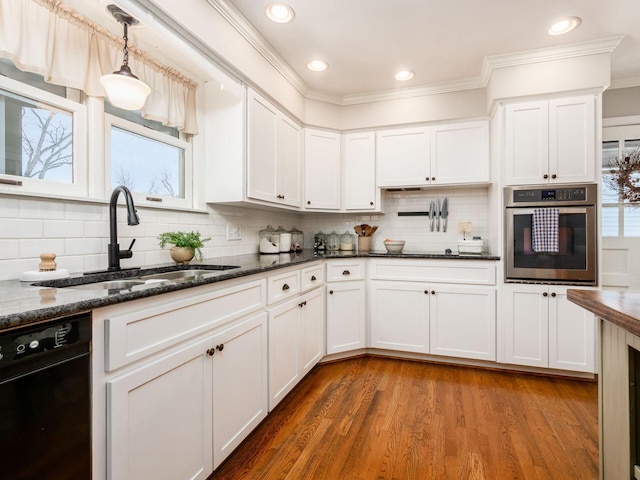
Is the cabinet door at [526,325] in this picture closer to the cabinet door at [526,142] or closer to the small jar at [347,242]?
the cabinet door at [526,142]

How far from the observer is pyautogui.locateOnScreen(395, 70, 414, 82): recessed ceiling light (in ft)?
9.66

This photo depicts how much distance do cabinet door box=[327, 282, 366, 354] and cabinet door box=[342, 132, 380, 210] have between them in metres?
0.86

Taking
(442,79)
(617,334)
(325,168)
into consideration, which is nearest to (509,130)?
(442,79)

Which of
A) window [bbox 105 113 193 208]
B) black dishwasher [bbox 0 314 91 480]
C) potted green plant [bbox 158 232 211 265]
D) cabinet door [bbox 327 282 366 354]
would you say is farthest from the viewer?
cabinet door [bbox 327 282 366 354]

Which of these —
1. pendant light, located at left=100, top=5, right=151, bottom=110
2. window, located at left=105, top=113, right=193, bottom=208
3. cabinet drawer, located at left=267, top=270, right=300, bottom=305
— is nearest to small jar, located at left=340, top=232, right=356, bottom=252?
cabinet drawer, located at left=267, top=270, right=300, bottom=305

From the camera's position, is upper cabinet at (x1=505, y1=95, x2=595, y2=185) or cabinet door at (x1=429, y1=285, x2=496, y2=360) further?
cabinet door at (x1=429, y1=285, x2=496, y2=360)

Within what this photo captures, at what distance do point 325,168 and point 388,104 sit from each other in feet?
2.88

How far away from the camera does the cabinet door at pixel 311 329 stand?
247 centimetres

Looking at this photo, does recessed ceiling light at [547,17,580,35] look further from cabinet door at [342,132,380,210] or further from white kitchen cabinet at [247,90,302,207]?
white kitchen cabinet at [247,90,302,207]

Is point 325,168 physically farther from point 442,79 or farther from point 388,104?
point 442,79

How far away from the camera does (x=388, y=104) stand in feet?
10.9

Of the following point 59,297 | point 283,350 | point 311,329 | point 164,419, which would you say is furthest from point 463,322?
point 59,297

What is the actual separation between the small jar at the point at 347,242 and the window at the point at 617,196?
227 cm

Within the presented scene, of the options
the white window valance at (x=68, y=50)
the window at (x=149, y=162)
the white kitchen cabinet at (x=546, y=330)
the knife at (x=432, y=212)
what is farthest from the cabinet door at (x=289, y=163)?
the white kitchen cabinet at (x=546, y=330)
